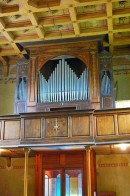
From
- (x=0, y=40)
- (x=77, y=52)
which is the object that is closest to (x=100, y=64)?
(x=77, y=52)

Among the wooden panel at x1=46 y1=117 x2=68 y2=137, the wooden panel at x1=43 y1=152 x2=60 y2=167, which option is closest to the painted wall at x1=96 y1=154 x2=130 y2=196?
the wooden panel at x1=43 y1=152 x2=60 y2=167

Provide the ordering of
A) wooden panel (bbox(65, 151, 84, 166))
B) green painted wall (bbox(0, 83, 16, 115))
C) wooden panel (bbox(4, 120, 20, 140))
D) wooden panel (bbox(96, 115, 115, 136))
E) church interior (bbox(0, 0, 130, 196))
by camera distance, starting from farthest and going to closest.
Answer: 1. green painted wall (bbox(0, 83, 16, 115))
2. wooden panel (bbox(65, 151, 84, 166))
3. wooden panel (bbox(4, 120, 20, 140))
4. church interior (bbox(0, 0, 130, 196))
5. wooden panel (bbox(96, 115, 115, 136))

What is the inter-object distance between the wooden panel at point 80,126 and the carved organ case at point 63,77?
0.83m

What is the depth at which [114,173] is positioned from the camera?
10125mm

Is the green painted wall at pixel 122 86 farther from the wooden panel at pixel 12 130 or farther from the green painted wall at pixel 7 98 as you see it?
the green painted wall at pixel 7 98

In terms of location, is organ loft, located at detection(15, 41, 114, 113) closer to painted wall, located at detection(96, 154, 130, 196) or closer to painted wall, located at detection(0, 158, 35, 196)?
painted wall, located at detection(96, 154, 130, 196)

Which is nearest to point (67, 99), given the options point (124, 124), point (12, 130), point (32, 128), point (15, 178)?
point (32, 128)

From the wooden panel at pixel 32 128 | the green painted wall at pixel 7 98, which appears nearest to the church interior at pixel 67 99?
the wooden panel at pixel 32 128

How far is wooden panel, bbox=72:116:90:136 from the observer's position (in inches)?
332

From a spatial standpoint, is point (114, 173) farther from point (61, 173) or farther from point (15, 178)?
point (15, 178)

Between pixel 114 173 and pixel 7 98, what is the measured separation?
15.6 ft

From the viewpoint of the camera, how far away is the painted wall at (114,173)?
32.8ft

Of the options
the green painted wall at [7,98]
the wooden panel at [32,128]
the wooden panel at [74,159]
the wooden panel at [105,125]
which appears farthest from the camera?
the green painted wall at [7,98]

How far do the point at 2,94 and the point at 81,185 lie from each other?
14.8ft
